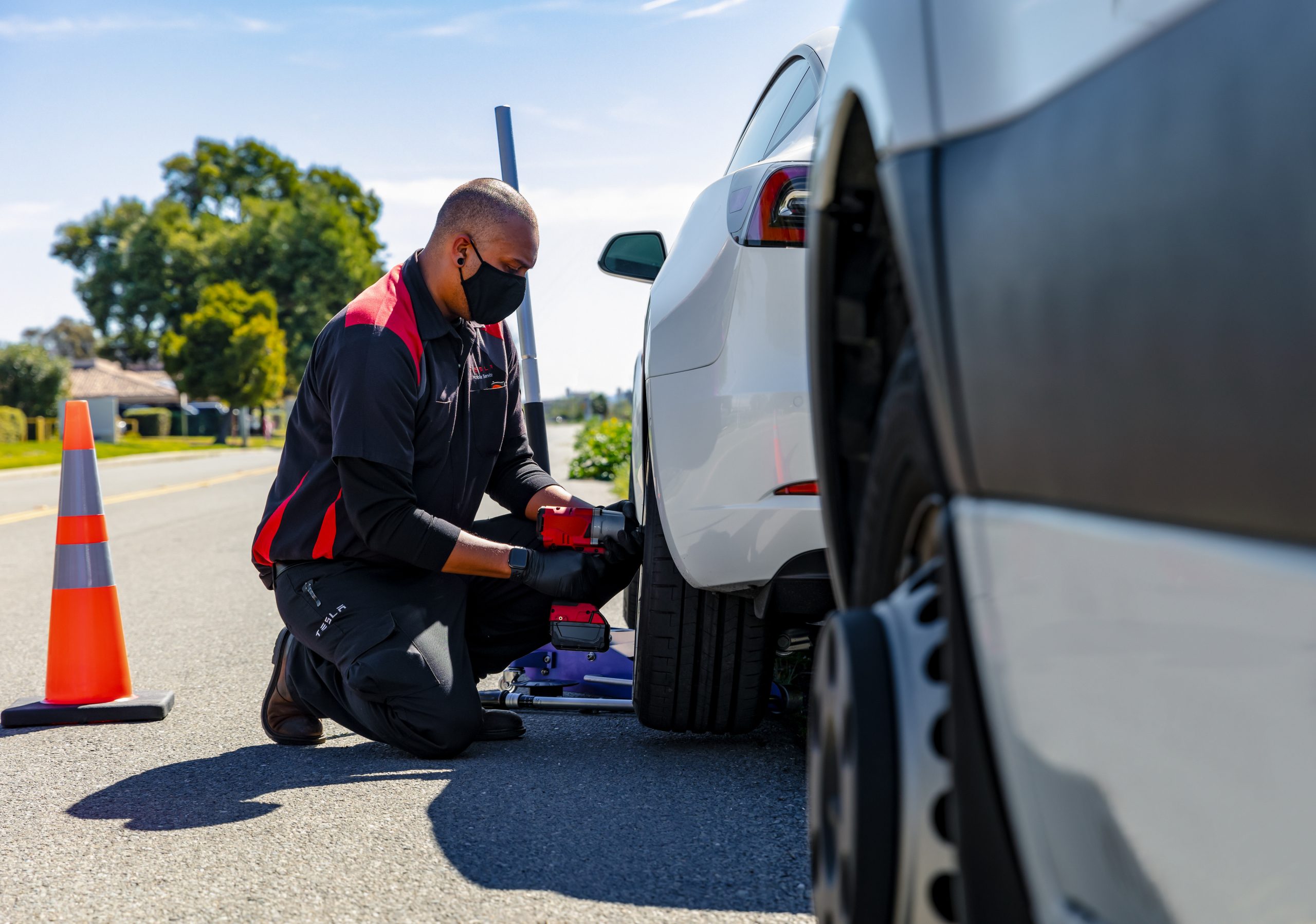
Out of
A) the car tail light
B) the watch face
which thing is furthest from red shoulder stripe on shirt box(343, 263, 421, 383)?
the car tail light

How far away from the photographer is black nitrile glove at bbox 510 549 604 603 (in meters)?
3.22

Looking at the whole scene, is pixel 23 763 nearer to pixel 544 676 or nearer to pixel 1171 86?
pixel 544 676

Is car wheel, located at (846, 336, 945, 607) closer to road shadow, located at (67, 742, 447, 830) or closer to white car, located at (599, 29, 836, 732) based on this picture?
white car, located at (599, 29, 836, 732)

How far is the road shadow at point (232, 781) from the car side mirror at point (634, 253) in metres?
1.56

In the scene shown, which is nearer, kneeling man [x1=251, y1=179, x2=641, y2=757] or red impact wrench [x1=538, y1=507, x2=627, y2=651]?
kneeling man [x1=251, y1=179, x2=641, y2=757]

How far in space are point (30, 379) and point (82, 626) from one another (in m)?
48.6

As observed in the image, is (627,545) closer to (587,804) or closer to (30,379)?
(587,804)

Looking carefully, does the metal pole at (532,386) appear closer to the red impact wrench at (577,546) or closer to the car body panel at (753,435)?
the red impact wrench at (577,546)

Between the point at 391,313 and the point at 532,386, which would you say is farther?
the point at 532,386

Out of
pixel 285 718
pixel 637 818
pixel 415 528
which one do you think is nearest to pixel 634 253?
pixel 415 528

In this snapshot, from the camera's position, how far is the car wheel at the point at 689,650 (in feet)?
8.91

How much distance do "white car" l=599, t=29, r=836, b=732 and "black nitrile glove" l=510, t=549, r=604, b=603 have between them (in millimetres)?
522

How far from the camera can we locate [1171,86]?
729 mm

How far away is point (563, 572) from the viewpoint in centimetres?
322
